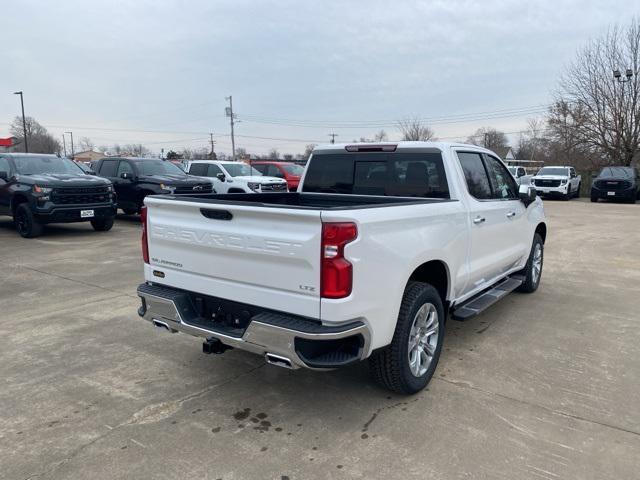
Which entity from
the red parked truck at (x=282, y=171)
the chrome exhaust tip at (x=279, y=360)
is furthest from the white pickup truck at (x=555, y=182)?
the chrome exhaust tip at (x=279, y=360)

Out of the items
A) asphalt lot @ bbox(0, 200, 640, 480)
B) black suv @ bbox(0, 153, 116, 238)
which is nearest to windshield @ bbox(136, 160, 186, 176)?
black suv @ bbox(0, 153, 116, 238)

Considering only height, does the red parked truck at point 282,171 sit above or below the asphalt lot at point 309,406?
above

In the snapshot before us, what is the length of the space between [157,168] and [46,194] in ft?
12.5

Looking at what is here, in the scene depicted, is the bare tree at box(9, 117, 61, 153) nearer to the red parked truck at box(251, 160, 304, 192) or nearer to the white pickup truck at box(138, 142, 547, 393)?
the red parked truck at box(251, 160, 304, 192)

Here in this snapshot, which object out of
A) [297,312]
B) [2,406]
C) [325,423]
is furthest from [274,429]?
[2,406]

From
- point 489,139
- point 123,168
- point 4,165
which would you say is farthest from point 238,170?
point 489,139

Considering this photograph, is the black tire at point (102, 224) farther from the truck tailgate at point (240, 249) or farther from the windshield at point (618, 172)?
the windshield at point (618, 172)

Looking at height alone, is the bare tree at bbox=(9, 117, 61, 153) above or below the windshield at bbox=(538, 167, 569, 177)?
above

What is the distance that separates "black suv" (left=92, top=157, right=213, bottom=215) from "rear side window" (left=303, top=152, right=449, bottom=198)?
8440mm

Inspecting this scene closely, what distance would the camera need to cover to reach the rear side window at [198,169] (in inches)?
667

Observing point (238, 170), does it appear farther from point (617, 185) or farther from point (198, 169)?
point (617, 185)

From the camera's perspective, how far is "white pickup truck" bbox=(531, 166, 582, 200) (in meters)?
25.0

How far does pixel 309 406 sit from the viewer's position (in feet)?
11.3

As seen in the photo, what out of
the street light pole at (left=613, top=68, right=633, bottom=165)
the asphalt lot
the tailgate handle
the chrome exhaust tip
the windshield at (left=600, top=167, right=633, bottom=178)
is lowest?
the asphalt lot
